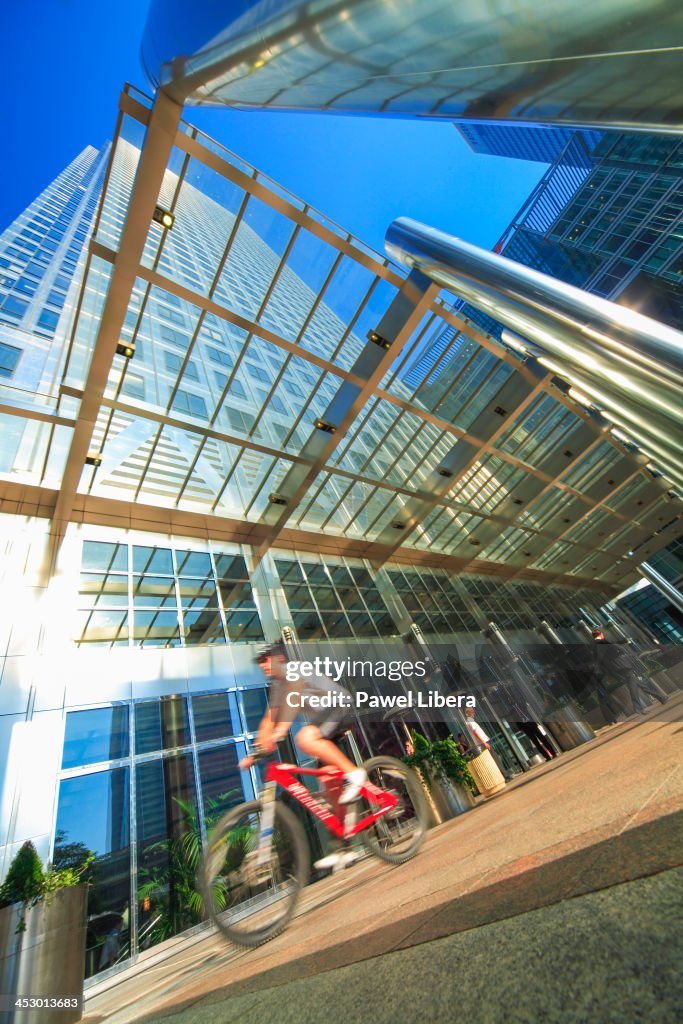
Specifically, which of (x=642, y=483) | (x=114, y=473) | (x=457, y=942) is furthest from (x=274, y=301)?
(x=642, y=483)

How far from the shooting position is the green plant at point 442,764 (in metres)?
10.7

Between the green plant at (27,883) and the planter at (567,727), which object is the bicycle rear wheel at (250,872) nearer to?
the green plant at (27,883)

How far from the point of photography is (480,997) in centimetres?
100

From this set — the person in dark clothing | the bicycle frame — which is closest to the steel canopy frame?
the person in dark clothing

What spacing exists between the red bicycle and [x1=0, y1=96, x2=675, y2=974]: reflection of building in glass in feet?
18.8

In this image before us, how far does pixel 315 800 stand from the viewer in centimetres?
405

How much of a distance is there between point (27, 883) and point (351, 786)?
3.98 metres

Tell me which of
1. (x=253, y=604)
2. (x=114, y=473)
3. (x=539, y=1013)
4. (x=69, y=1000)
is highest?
(x=114, y=473)

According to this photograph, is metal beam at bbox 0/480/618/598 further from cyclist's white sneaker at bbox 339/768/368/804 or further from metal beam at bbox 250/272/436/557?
cyclist's white sneaker at bbox 339/768/368/804

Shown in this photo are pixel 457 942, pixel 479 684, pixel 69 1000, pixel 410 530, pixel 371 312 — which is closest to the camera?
pixel 457 942

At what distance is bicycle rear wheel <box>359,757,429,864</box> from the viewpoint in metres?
4.58

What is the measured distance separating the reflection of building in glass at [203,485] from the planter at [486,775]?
7.89 feet

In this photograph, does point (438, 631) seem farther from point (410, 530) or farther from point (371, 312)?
point (371, 312)

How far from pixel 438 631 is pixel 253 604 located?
346 inches
